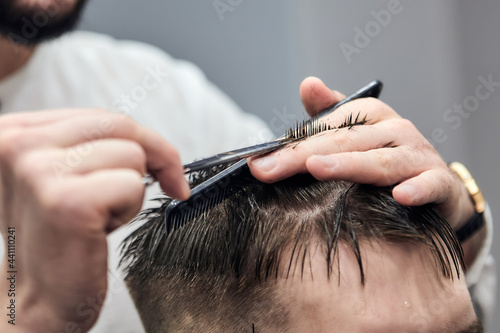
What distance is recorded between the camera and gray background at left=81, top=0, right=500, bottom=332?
151 centimetres

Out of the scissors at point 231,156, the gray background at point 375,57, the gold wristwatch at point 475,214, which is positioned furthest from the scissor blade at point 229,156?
the gray background at point 375,57

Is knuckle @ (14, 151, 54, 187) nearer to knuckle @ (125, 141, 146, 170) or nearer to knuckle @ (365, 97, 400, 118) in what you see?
knuckle @ (125, 141, 146, 170)

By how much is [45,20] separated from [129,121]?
538mm

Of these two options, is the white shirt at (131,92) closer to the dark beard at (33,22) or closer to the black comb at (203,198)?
the dark beard at (33,22)

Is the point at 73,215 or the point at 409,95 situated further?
the point at 409,95

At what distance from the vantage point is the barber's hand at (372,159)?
441 mm

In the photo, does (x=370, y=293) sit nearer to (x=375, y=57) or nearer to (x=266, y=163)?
(x=266, y=163)

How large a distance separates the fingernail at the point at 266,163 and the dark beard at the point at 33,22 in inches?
21.1

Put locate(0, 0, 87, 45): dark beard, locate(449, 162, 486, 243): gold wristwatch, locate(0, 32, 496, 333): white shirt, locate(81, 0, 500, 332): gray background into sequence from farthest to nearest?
locate(81, 0, 500, 332): gray background
locate(0, 32, 496, 333): white shirt
locate(0, 0, 87, 45): dark beard
locate(449, 162, 486, 243): gold wristwatch

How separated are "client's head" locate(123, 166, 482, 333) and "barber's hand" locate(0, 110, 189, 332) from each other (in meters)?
0.11

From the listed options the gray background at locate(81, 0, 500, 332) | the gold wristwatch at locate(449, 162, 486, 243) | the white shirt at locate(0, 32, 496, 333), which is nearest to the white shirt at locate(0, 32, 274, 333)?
the white shirt at locate(0, 32, 496, 333)

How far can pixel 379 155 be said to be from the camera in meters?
0.46

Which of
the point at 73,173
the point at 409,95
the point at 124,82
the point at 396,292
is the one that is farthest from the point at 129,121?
the point at 409,95

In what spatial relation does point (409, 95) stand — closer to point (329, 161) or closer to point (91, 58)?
point (91, 58)
